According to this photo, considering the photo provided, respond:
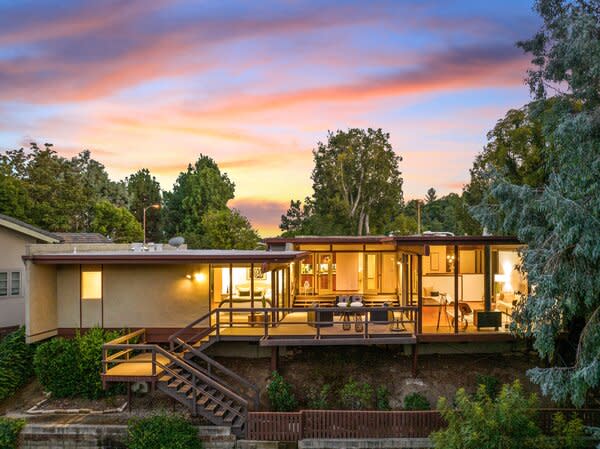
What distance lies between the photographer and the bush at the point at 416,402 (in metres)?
13.1

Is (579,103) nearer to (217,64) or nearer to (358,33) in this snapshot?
(358,33)

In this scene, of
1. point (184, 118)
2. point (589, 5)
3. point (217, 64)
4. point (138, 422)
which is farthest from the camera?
point (184, 118)

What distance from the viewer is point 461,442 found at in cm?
1016

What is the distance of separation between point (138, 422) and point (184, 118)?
60.7ft

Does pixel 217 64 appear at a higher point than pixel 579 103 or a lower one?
higher

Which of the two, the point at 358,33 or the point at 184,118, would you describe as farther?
the point at 184,118

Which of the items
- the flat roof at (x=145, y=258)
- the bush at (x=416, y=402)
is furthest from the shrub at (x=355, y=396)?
the flat roof at (x=145, y=258)

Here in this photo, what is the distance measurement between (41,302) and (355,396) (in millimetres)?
10274

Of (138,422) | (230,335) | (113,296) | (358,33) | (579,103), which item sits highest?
(358,33)

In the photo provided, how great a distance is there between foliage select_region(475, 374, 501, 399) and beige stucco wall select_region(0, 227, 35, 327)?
17.2 metres

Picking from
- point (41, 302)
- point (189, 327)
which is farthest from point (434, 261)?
point (41, 302)

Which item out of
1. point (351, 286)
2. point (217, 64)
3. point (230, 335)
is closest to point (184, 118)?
point (217, 64)

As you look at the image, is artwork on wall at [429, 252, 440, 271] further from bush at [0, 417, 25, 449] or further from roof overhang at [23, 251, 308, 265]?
bush at [0, 417, 25, 449]

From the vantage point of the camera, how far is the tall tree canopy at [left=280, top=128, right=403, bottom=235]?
4338 cm
